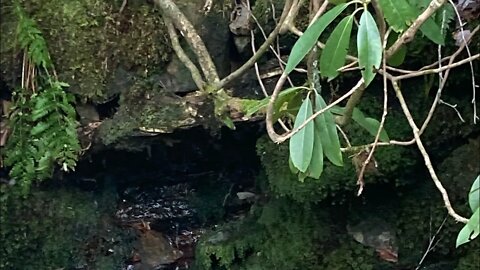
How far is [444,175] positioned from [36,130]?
1.15 meters

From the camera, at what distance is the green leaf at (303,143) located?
3.64ft

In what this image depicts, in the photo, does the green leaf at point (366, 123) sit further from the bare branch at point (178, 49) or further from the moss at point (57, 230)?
the moss at point (57, 230)

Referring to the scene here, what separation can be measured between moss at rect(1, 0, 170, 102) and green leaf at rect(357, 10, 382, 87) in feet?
3.70

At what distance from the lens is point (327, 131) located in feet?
3.86

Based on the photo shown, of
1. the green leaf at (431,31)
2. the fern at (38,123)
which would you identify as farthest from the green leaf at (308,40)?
the fern at (38,123)

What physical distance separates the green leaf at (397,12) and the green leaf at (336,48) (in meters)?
0.06

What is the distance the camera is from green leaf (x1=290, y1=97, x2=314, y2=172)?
1.11 meters

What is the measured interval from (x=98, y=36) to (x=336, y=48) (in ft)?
3.68

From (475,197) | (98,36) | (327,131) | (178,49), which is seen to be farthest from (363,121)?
(98,36)

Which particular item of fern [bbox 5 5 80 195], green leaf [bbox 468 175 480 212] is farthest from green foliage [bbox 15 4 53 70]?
green leaf [bbox 468 175 480 212]

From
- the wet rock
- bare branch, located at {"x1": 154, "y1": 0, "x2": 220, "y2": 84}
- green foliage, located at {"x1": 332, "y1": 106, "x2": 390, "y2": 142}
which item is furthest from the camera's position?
the wet rock

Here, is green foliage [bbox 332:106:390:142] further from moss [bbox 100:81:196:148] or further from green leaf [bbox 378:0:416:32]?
moss [bbox 100:81:196:148]

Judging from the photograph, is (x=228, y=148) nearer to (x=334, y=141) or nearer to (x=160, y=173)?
(x=160, y=173)

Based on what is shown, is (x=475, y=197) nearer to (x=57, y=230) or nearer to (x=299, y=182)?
(x=299, y=182)
